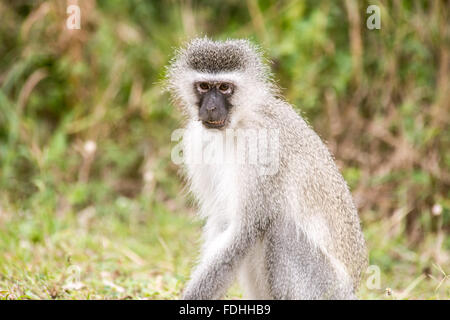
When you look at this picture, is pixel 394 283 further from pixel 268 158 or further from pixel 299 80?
pixel 299 80

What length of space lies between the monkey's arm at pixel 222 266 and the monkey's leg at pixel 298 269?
20 cm

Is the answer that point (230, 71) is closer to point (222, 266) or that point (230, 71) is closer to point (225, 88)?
point (225, 88)

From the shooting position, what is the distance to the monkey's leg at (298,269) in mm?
4645

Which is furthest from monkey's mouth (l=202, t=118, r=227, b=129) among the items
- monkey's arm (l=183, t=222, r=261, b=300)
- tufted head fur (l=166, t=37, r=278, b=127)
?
monkey's arm (l=183, t=222, r=261, b=300)

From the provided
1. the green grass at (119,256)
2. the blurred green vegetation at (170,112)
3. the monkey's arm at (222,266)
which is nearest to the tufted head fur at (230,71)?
the monkey's arm at (222,266)

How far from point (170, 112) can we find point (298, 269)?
168 inches

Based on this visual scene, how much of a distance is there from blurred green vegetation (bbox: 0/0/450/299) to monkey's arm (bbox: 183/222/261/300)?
6.69ft

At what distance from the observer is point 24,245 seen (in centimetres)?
626

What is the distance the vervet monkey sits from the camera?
458cm

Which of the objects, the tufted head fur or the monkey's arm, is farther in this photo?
the tufted head fur

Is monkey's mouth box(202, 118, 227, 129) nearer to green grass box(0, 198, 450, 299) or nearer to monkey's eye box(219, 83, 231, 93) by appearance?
monkey's eye box(219, 83, 231, 93)

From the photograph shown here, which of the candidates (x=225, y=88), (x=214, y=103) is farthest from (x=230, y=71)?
(x=214, y=103)

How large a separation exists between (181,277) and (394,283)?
2.08 meters

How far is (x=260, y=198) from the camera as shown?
4586 millimetres
